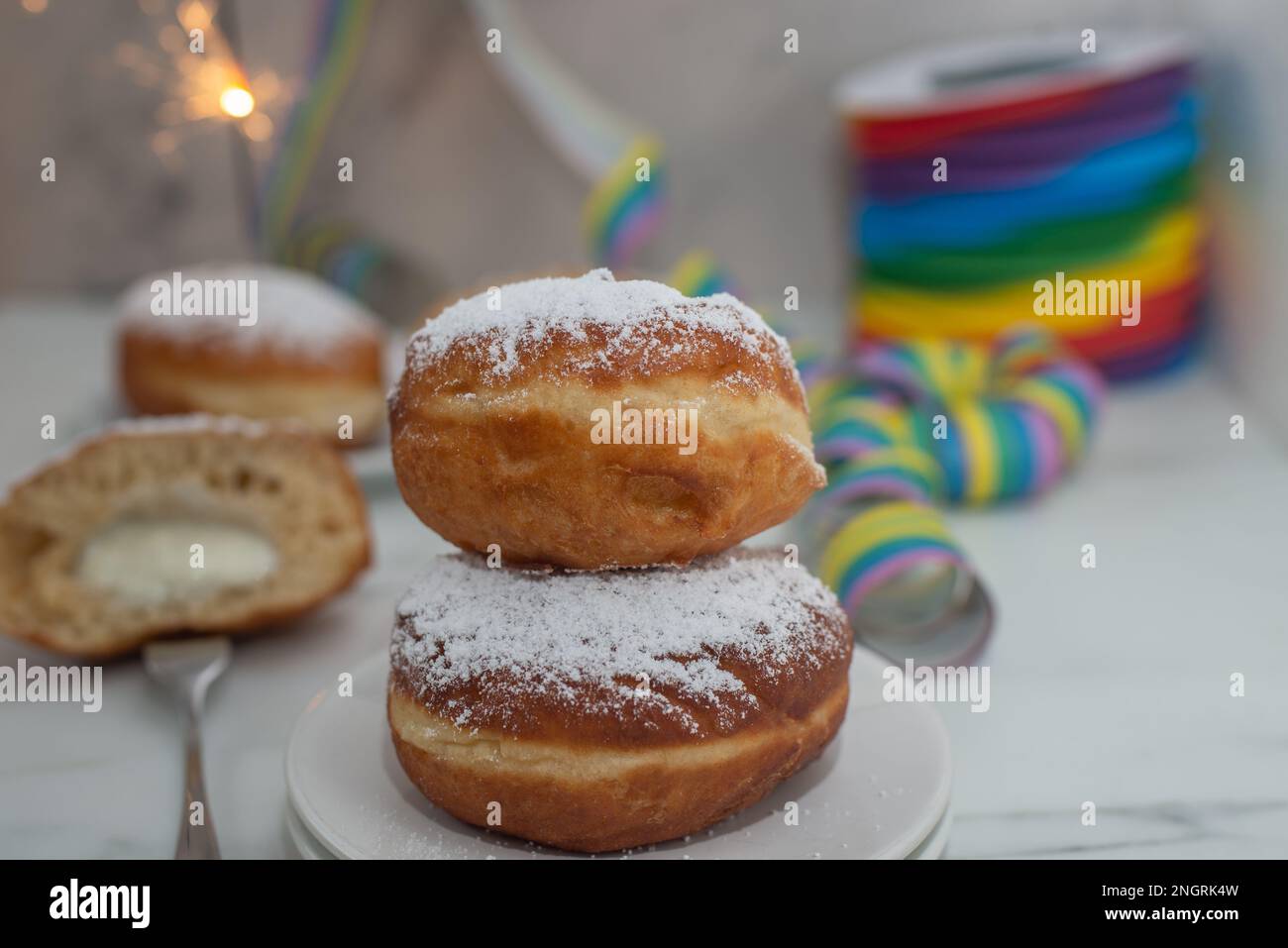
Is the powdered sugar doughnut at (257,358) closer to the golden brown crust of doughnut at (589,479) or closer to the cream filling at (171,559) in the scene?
the cream filling at (171,559)

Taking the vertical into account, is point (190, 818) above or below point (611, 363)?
below

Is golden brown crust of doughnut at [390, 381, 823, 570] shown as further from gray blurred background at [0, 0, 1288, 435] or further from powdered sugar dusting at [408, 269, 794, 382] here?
gray blurred background at [0, 0, 1288, 435]

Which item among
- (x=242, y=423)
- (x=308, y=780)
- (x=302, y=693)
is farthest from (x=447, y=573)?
(x=242, y=423)

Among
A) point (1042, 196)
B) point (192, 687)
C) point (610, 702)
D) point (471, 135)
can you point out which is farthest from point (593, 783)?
point (471, 135)

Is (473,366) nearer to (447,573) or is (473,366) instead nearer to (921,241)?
(447,573)

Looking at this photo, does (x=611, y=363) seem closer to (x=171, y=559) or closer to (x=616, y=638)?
(x=616, y=638)

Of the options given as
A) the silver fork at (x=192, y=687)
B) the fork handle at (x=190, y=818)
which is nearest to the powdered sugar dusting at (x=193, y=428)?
the silver fork at (x=192, y=687)
